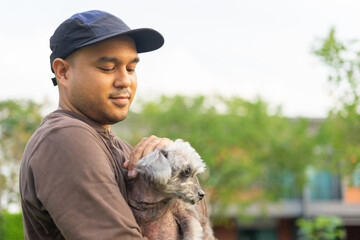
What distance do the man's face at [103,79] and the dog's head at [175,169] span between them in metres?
0.29

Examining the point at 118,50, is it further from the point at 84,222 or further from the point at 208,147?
the point at 208,147

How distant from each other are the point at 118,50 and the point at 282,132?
26.8 m

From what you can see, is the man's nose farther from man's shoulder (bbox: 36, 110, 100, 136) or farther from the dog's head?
the dog's head

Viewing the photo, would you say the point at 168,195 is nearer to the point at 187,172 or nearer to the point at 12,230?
the point at 187,172

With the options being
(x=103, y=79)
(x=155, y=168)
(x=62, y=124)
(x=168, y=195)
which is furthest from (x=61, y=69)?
(x=168, y=195)

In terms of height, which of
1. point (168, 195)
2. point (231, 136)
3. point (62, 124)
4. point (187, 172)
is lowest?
point (168, 195)

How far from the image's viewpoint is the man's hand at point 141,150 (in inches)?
103

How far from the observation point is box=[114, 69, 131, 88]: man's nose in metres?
2.65

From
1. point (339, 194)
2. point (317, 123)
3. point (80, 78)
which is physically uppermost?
point (317, 123)

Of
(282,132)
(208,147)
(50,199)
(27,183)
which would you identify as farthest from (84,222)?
(282,132)

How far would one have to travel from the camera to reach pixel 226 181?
1139 inches

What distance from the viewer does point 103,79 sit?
259 centimetres

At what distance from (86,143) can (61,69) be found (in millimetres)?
546

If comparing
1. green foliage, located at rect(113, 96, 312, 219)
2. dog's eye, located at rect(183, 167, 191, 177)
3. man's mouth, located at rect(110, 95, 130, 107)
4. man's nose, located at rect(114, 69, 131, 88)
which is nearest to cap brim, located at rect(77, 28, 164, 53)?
man's nose, located at rect(114, 69, 131, 88)
